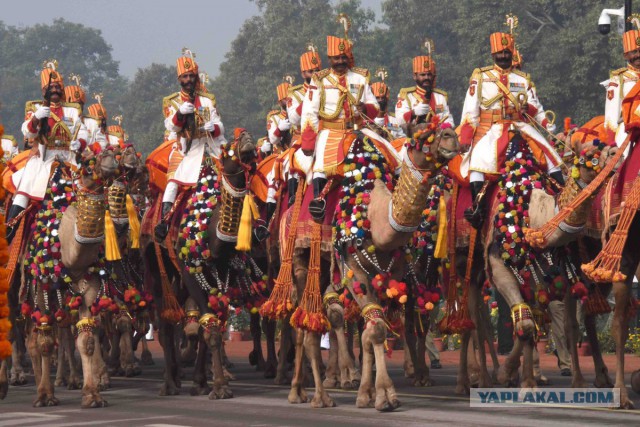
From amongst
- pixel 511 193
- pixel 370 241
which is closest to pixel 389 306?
pixel 370 241

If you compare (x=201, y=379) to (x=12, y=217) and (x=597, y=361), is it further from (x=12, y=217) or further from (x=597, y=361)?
(x=597, y=361)

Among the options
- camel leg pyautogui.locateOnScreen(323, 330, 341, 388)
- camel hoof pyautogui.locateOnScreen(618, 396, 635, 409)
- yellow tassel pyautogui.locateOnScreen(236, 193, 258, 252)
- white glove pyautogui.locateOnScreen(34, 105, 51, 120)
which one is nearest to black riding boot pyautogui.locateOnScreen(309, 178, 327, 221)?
yellow tassel pyautogui.locateOnScreen(236, 193, 258, 252)

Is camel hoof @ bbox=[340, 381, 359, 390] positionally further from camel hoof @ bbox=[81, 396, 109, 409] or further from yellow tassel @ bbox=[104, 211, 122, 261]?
yellow tassel @ bbox=[104, 211, 122, 261]

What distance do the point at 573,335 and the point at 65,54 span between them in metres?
89.8

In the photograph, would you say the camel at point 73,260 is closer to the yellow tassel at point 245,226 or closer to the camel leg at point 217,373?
the camel leg at point 217,373

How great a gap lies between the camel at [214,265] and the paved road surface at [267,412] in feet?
0.98

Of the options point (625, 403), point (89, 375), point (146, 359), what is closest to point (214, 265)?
point (89, 375)

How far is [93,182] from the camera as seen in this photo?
17250mm

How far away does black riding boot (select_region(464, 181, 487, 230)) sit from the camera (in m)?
17.3

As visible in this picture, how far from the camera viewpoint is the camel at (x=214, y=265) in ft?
58.5

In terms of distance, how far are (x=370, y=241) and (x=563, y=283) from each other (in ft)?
7.99

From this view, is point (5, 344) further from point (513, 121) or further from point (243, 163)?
point (513, 121)

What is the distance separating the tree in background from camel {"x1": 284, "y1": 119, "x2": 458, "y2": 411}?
248 ft

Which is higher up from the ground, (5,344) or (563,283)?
(563,283)
